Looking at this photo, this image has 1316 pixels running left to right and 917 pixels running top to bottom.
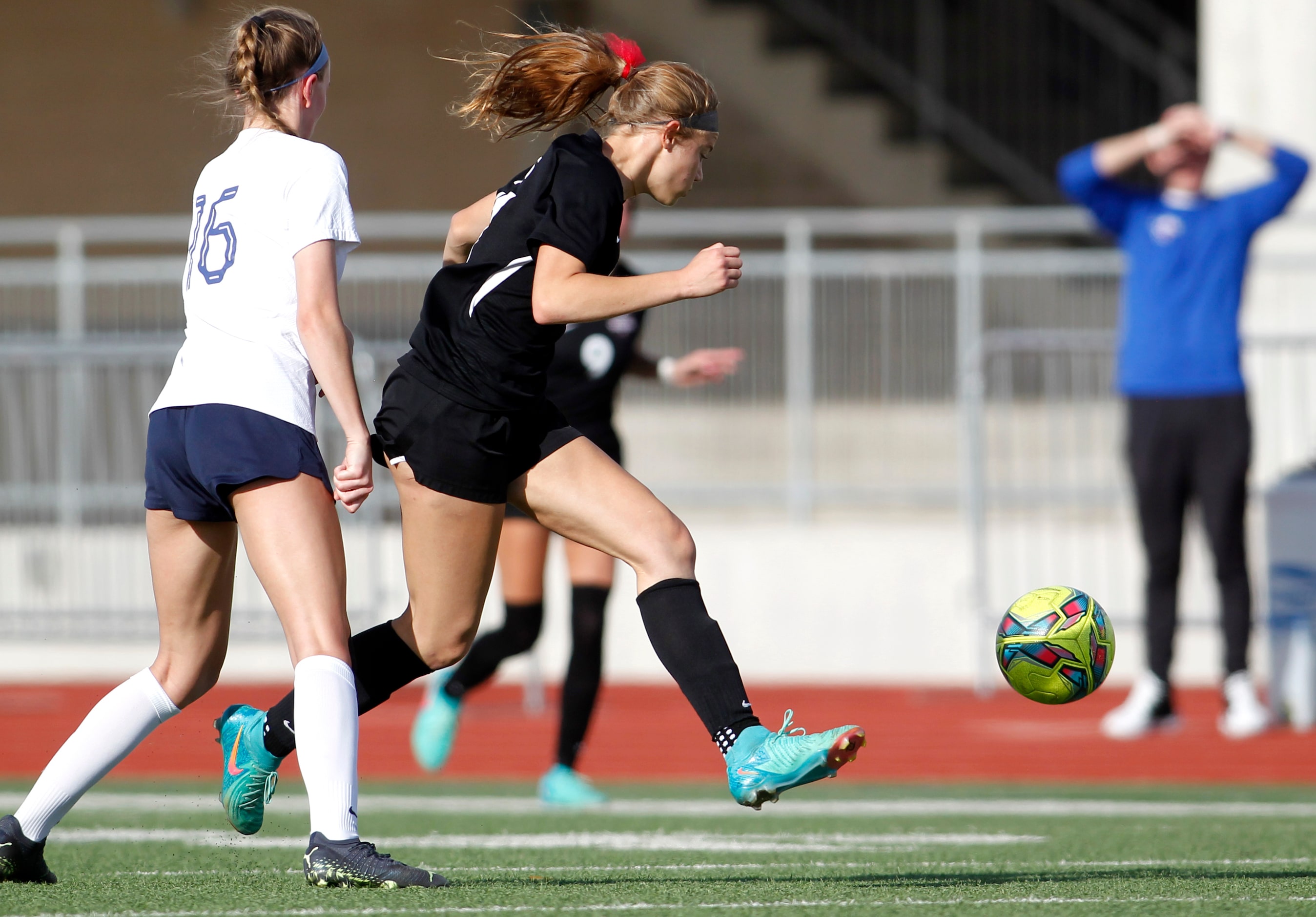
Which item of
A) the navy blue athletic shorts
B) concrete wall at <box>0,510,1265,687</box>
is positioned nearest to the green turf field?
the navy blue athletic shorts

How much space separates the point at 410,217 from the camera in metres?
12.3

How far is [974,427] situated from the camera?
10680mm

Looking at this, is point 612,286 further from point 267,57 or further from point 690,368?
point 690,368

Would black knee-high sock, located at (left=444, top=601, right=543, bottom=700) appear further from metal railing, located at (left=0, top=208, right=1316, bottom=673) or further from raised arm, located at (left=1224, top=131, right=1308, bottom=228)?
raised arm, located at (left=1224, top=131, right=1308, bottom=228)

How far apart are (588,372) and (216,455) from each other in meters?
2.96

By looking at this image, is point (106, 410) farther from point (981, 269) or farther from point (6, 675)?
point (981, 269)

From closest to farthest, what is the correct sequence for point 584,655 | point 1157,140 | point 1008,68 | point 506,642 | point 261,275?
1. point 261,275
2. point 584,655
3. point 506,642
4. point 1157,140
5. point 1008,68

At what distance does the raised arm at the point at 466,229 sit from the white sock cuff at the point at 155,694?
1.25m

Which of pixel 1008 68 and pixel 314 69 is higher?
pixel 1008 68

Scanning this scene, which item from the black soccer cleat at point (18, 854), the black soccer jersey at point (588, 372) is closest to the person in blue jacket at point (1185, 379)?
the black soccer jersey at point (588, 372)

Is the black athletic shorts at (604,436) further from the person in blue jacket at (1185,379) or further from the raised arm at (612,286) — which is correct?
the person in blue jacket at (1185,379)

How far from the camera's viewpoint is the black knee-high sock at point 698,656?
4086 millimetres

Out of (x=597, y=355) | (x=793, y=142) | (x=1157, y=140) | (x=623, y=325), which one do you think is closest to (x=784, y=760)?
(x=597, y=355)

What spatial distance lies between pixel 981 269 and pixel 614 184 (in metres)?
7.58
